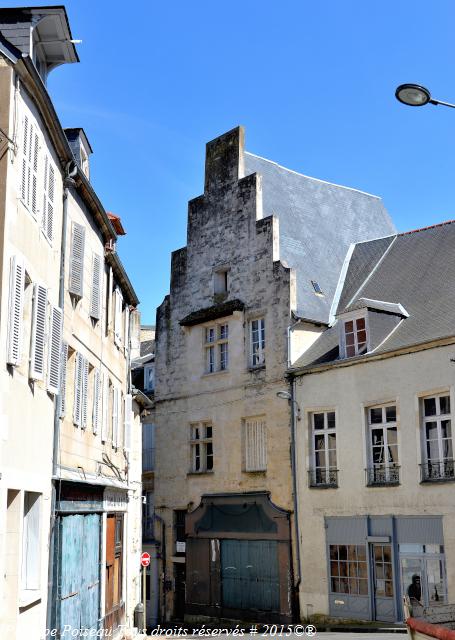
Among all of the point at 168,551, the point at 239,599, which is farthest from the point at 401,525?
the point at 168,551

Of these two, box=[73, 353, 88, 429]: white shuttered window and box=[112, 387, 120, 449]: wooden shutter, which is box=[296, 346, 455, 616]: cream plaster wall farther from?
box=[73, 353, 88, 429]: white shuttered window

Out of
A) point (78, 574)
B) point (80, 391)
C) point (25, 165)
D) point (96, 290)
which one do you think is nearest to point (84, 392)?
point (80, 391)

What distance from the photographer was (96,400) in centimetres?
1609

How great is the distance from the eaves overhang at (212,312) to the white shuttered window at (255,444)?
3640 millimetres

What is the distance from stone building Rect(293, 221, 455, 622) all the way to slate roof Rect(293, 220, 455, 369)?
0.05 meters

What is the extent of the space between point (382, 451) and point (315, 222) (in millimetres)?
10634

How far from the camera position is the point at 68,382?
45.5ft

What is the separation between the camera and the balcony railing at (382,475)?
21.1 meters

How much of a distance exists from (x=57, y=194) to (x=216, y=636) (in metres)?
13.8

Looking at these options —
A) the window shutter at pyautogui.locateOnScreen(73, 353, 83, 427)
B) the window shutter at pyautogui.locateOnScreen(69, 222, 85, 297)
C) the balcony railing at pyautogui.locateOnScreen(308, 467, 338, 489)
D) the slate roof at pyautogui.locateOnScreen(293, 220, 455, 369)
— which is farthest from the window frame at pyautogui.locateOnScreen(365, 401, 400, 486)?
the window shutter at pyautogui.locateOnScreen(69, 222, 85, 297)

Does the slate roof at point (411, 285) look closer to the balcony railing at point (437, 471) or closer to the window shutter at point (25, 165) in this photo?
the balcony railing at point (437, 471)

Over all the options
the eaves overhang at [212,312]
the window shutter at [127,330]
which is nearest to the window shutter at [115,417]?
the window shutter at [127,330]

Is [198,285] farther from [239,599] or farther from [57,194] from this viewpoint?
[57,194]

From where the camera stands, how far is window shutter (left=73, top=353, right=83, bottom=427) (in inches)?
558
